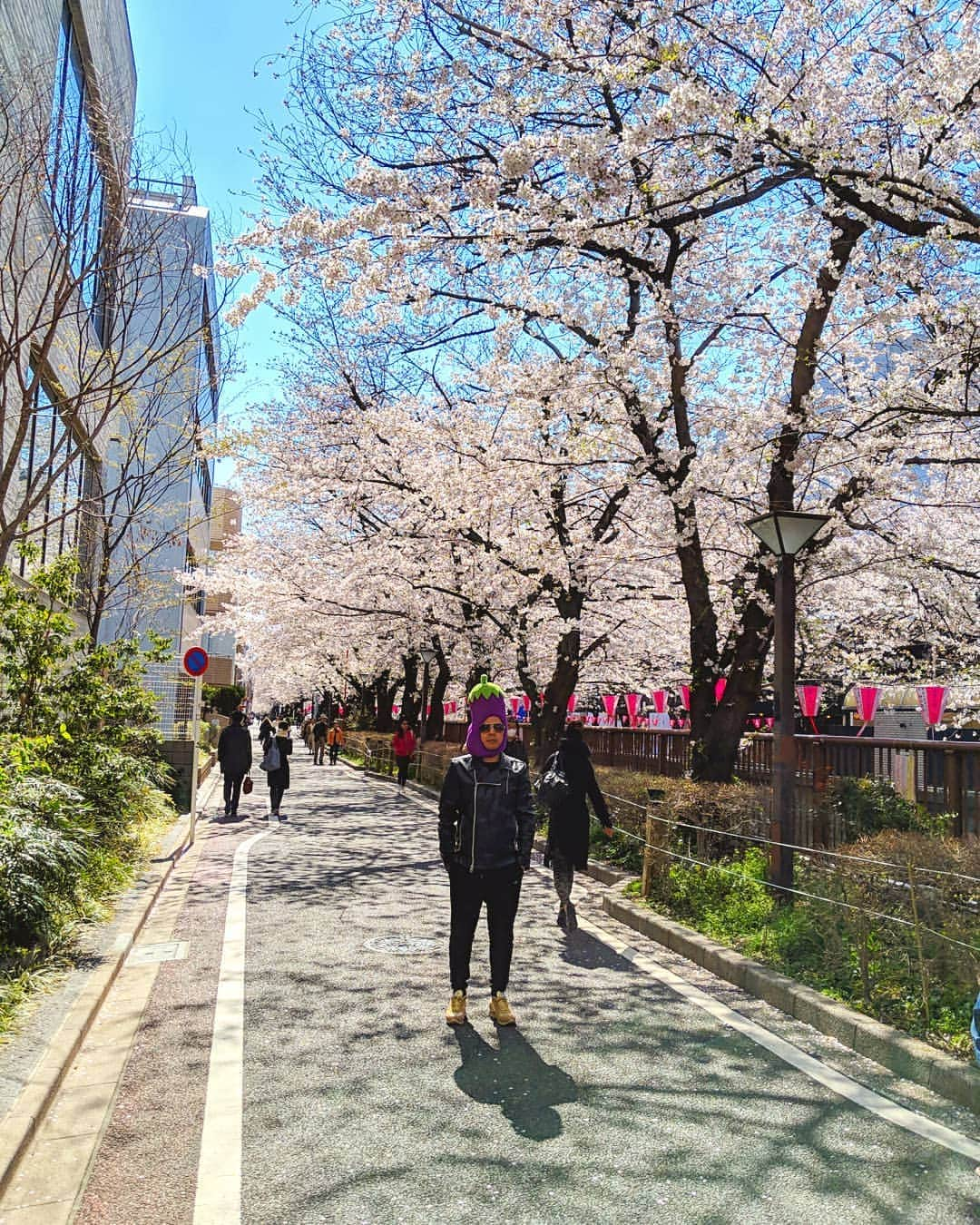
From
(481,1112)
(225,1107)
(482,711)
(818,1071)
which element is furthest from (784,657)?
(225,1107)

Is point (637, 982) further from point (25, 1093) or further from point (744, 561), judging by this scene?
point (744, 561)

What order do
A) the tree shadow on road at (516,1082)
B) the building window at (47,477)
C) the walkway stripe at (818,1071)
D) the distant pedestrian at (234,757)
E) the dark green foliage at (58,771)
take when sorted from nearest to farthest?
the walkway stripe at (818,1071)
the tree shadow on road at (516,1082)
the dark green foliage at (58,771)
the building window at (47,477)
the distant pedestrian at (234,757)

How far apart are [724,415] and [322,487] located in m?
9.40

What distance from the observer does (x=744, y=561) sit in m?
15.4

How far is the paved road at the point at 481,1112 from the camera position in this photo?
393 cm

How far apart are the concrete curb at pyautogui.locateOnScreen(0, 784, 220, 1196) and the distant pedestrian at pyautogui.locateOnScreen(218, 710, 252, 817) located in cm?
959

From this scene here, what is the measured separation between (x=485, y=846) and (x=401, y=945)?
2.64 metres

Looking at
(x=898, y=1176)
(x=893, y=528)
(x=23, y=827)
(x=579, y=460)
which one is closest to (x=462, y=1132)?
(x=898, y=1176)

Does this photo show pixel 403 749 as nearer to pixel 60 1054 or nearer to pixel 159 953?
pixel 159 953

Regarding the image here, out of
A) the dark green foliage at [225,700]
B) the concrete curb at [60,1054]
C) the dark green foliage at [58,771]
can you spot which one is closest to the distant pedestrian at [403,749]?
the dark green foliage at [58,771]

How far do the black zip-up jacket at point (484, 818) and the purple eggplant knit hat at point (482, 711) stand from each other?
0.08 metres

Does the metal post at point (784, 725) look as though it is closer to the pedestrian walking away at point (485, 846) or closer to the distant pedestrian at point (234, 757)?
the pedestrian walking away at point (485, 846)

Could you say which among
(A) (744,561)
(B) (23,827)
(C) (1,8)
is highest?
(C) (1,8)

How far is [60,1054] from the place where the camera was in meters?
5.37
